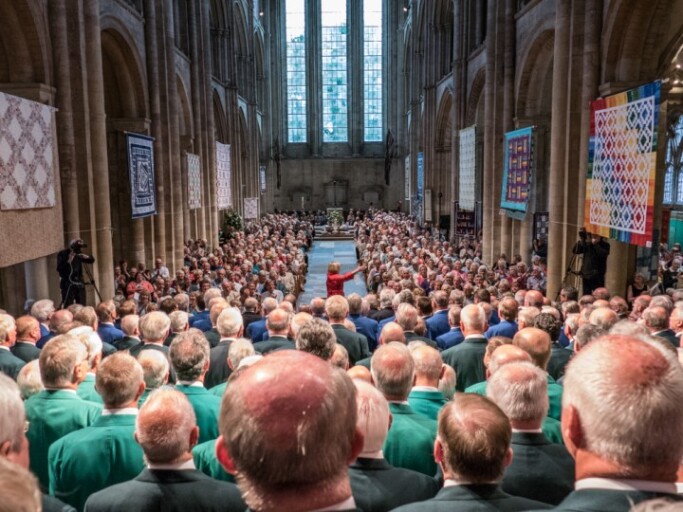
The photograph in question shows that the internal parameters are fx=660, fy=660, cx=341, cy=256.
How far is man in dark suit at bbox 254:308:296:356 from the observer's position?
6.55 m

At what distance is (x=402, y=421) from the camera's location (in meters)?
3.90

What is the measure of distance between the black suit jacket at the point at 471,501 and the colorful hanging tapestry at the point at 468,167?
68.2ft

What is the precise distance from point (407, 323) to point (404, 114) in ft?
135

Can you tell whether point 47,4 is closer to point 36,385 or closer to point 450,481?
point 36,385

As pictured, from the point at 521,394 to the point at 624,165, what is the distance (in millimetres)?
9694

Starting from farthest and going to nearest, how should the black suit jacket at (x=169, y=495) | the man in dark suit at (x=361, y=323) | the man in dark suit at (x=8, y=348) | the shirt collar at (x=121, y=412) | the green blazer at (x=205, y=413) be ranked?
1. the man in dark suit at (x=361, y=323)
2. the man in dark suit at (x=8, y=348)
3. the green blazer at (x=205, y=413)
4. the shirt collar at (x=121, y=412)
5. the black suit jacket at (x=169, y=495)

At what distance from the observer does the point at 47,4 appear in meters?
12.4

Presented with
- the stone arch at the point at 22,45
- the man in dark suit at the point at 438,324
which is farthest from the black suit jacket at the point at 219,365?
the stone arch at the point at 22,45

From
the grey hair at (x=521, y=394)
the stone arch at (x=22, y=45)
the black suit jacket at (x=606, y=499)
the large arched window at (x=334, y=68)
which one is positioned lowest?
the grey hair at (x=521, y=394)

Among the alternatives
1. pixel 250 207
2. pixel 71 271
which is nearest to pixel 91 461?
pixel 71 271

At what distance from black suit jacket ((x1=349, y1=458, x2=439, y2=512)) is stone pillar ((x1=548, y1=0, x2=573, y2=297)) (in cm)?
1194

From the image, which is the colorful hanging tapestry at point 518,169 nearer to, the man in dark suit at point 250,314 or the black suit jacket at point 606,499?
the man in dark suit at point 250,314

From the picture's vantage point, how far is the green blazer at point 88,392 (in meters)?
5.00

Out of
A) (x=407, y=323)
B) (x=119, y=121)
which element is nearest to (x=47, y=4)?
(x=119, y=121)
